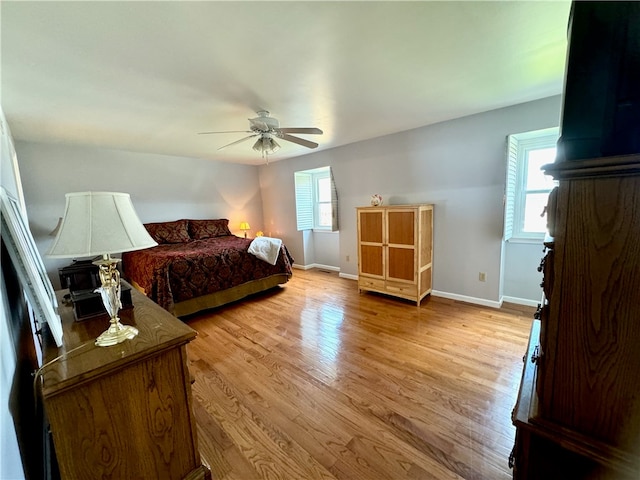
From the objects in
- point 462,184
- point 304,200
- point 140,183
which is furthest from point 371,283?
point 140,183

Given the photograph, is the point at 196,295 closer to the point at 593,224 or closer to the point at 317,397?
the point at 317,397

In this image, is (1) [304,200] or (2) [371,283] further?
(1) [304,200]

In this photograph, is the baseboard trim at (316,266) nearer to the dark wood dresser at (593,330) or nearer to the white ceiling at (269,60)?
the white ceiling at (269,60)

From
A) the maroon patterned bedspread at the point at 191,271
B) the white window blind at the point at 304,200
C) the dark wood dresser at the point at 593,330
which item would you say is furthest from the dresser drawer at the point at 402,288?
the dark wood dresser at the point at 593,330

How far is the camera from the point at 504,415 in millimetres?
1568

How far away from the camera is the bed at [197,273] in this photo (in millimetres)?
2889

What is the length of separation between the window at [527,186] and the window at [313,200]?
113 inches

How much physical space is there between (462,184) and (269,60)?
2572 millimetres

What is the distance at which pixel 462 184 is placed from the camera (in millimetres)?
3180

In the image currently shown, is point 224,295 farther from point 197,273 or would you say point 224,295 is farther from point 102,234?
point 102,234

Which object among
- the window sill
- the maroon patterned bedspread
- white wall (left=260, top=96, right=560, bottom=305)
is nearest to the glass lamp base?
the maroon patterned bedspread

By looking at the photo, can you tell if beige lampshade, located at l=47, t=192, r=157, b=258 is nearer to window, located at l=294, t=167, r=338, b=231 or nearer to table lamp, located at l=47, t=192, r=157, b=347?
table lamp, located at l=47, t=192, r=157, b=347

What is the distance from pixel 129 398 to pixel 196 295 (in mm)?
2246

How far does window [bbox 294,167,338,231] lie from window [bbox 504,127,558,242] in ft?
9.43
